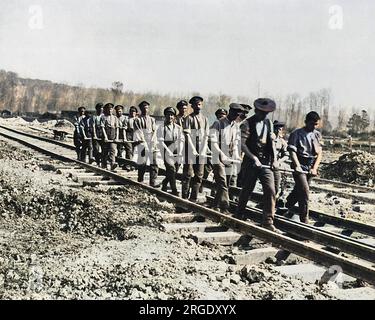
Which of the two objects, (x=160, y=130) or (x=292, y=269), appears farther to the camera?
(x=160, y=130)

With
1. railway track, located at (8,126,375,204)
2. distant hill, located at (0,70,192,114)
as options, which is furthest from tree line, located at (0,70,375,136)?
railway track, located at (8,126,375,204)

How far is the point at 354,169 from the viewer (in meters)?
16.0

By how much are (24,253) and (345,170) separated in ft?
43.5

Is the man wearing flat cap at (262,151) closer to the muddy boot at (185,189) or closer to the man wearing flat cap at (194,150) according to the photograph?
the man wearing flat cap at (194,150)

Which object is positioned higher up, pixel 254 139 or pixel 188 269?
pixel 254 139

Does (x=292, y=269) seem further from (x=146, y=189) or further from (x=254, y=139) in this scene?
(x=146, y=189)

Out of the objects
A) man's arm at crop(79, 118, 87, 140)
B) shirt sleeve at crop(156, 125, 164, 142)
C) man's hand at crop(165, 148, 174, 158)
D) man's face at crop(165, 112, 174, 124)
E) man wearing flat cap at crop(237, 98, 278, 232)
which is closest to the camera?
man wearing flat cap at crop(237, 98, 278, 232)

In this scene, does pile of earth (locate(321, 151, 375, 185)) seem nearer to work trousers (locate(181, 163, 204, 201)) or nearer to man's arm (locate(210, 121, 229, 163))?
work trousers (locate(181, 163, 204, 201))

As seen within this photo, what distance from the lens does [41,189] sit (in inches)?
350

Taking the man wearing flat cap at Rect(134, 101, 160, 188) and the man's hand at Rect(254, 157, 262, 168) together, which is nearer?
the man's hand at Rect(254, 157, 262, 168)

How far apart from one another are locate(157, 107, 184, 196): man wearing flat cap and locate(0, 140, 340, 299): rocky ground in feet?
4.03

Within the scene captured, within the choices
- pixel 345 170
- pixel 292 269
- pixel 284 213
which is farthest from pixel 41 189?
pixel 345 170

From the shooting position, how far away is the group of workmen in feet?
21.9

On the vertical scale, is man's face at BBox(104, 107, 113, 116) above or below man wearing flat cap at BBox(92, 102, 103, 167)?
above
